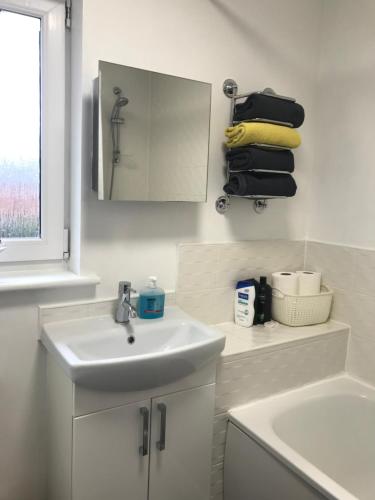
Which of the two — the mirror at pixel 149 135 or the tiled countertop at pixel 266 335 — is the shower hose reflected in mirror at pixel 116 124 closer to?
the mirror at pixel 149 135

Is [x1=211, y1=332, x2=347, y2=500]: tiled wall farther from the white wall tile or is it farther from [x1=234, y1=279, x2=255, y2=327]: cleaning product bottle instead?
[x1=234, y1=279, x2=255, y2=327]: cleaning product bottle

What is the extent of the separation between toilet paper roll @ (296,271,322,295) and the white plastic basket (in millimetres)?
45

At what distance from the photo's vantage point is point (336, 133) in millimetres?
2119

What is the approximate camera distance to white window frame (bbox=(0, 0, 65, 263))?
155 centimetres

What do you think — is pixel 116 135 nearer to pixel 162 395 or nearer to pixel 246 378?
pixel 162 395

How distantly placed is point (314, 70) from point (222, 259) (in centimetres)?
112

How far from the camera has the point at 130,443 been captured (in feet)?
4.64

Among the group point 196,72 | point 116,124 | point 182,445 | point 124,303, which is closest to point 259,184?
point 196,72

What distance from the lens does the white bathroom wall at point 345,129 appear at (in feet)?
6.48

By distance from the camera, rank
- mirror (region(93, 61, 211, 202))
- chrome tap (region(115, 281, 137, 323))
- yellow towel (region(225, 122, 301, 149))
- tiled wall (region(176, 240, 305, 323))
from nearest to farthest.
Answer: mirror (region(93, 61, 211, 202)) → chrome tap (region(115, 281, 137, 323)) → yellow towel (region(225, 122, 301, 149)) → tiled wall (region(176, 240, 305, 323))

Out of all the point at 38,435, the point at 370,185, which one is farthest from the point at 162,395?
the point at 370,185

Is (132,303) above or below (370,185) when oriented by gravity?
below

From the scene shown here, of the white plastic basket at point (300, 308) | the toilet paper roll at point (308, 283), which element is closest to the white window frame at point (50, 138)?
the white plastic basket at point (300, 308)

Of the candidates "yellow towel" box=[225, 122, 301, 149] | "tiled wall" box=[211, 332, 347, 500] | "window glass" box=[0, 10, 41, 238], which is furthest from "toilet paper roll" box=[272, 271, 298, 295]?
"window glass" box=[0, 10, 41, 238]
